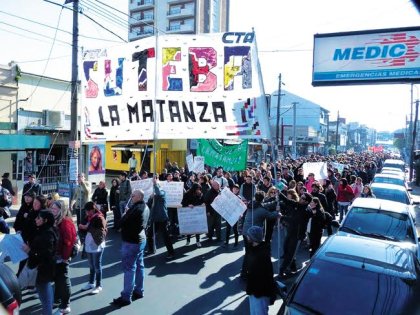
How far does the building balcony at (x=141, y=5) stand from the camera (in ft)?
184

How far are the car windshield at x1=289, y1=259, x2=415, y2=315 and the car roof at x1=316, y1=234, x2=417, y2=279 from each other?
145 millimetres

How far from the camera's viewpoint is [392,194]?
12.8 m

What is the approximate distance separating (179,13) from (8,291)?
2196 inches

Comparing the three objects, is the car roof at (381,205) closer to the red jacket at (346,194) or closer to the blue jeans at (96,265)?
the red jacket at (346,194)

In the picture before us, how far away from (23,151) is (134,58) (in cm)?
1074

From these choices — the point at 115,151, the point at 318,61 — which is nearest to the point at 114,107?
the point at 318,61

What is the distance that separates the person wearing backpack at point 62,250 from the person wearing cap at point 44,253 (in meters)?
0.30

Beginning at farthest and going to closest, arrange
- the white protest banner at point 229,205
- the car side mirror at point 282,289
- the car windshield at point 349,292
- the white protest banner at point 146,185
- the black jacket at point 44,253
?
1. the white protest banner at point 229,205
2. the white protest banner at point 146,185
3. the black jacket at point 44,253
4. the car side mirror at point 282,289
5. the car windshield at point 349,292

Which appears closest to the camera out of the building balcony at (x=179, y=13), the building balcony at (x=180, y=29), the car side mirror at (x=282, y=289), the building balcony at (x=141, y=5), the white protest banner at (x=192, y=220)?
the car side mirror at (x=282, y=289)

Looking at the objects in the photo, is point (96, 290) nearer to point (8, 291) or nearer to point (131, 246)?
point (131, 246)

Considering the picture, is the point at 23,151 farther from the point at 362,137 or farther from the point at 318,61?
the point at 362,137

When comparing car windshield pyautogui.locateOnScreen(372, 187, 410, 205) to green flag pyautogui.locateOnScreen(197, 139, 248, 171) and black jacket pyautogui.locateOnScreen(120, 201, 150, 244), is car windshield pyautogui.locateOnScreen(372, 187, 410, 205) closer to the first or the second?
green flag pyautogui.locateOnScreen(197, 139, 248, 171)

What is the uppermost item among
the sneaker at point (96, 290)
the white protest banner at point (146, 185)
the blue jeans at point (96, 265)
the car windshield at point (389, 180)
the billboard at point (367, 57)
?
the billboard at point (367, 57)

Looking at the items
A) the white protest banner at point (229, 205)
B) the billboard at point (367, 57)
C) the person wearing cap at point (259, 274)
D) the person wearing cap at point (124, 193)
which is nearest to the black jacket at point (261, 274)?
the person wearing cap at point (259, 274)
